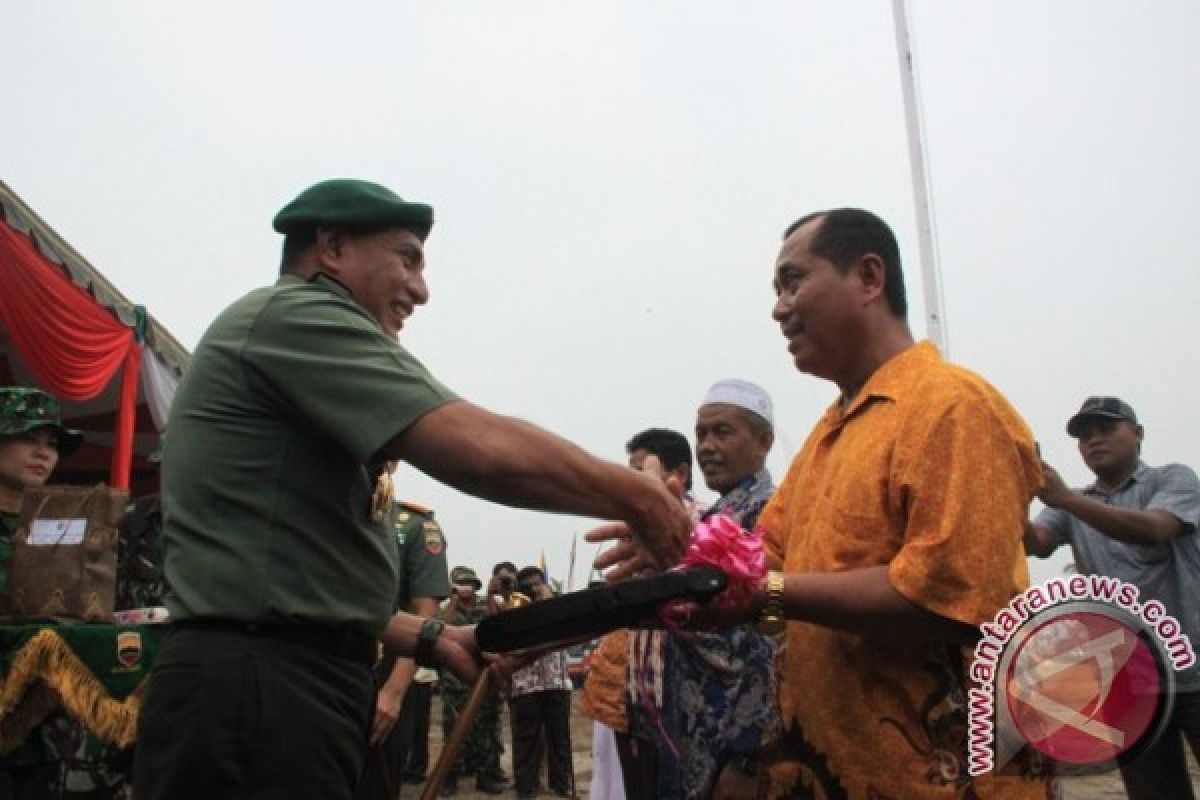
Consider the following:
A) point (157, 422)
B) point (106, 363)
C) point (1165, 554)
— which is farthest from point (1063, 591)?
point (157, 422)

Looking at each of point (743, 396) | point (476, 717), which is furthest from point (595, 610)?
point (476, 717)

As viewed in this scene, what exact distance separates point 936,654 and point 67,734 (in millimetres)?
3237

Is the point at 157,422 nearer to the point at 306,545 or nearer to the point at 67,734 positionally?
the point at 67,734

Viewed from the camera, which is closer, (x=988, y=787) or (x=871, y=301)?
(x=988, y=787)

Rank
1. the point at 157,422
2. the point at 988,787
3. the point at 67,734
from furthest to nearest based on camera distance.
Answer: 1. the point at 157,422
2. the point at 67,734
3. the point at 988,787

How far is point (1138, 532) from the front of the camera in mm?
4211

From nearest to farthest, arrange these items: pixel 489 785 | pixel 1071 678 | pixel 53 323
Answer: pixel 1071 678, pixel 53 323, pixel 489 785

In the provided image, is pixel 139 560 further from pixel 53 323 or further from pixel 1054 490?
pixel 1054 490

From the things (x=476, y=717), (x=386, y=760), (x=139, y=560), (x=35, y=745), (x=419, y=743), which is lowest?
(x=419, y=743)

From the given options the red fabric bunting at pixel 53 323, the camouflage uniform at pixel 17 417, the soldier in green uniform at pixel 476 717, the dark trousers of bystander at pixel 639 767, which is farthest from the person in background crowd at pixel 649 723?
the red fabric bunting at pixel 53 323

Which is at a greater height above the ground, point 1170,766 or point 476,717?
point 1170,766

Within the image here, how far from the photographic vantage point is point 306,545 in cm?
189

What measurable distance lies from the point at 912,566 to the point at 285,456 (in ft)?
3.76

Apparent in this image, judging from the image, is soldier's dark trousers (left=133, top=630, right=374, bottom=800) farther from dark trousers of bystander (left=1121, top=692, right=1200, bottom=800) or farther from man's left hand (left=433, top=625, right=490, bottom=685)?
dark trousers of bystander (left=1121, top=692, right=1200, bottom=800)
